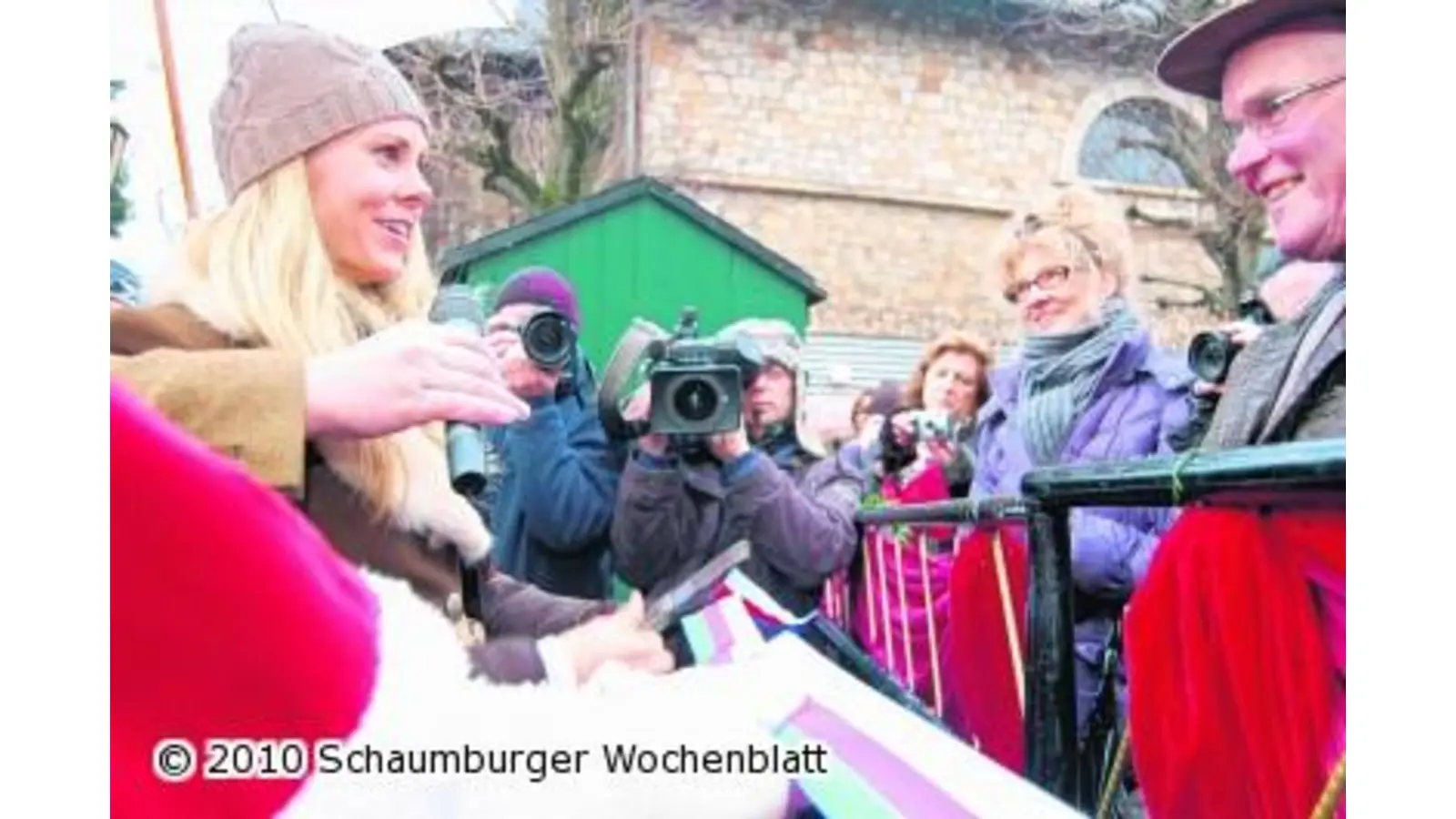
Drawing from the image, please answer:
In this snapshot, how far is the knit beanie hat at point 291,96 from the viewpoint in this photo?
1.46m

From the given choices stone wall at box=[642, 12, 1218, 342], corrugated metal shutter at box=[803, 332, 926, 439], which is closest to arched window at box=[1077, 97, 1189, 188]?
stone wall at box=[642, 12, 1218, 342]

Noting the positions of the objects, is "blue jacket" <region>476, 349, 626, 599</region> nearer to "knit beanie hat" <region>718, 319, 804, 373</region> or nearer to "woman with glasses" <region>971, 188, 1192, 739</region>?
"knit beanie hat" <region>718, 319, 804, 373</region>

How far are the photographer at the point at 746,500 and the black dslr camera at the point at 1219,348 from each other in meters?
0.44

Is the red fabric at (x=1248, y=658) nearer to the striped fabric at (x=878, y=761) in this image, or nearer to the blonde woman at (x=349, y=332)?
the striped fabric at (x=878, y=761)

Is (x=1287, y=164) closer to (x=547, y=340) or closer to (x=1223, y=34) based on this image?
(x=1223, y=34)

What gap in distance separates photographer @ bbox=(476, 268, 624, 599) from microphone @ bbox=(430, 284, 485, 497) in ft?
0.06

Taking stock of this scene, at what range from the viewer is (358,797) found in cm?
142

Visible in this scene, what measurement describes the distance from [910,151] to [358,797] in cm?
93

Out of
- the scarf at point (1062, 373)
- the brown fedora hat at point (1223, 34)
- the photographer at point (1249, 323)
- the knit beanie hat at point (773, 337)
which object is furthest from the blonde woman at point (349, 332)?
the brown fedora hat at point (1223, 34)

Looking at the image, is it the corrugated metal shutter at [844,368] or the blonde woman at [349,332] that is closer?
the blonde woman at [349,332]

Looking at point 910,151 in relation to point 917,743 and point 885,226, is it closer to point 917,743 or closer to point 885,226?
point 885,226

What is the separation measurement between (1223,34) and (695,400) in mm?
696

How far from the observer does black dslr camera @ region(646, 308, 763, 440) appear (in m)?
1.53
